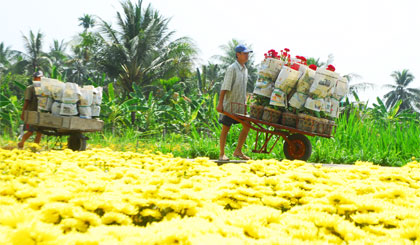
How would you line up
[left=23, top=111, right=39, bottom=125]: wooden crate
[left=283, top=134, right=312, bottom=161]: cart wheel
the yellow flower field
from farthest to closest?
[left=23, top=111, right=39, bottom=125]: wooden crate < [left=283, top=134, right=312, bottom=161]: cart wheel < the yellow flower field

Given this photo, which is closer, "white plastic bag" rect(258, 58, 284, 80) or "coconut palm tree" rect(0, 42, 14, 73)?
"white plastic bag" rect(258, 58, 284, 80)

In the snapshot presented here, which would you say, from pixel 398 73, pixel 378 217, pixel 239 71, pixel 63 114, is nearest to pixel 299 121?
pixel 239 71

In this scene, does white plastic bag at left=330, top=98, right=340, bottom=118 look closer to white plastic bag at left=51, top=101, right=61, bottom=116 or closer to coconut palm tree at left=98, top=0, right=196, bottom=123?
white plastic bag at left=51, top=101, right=61, bottom=116

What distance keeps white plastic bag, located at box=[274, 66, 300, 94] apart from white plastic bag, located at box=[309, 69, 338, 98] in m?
0.25

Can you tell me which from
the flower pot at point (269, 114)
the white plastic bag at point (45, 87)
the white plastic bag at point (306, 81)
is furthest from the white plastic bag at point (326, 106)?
the white plastic bag at point (45, 87)

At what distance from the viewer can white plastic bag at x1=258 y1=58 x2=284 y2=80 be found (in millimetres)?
4539

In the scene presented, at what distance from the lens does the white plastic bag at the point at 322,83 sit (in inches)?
169

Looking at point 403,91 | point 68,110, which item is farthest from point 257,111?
point 403,91

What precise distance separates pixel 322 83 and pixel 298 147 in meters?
0.90

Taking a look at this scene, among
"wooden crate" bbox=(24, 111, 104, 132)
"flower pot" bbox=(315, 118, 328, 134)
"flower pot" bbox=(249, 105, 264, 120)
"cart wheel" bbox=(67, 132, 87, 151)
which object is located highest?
"flower pot" bbox=(249, 105, 264, 120)

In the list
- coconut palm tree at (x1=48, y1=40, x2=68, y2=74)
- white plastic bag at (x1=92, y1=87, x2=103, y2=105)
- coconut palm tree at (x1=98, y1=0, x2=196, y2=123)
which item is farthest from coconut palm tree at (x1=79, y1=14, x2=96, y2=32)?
white plastic bag at (x1=92, y1=87, x2=103, y2=105)

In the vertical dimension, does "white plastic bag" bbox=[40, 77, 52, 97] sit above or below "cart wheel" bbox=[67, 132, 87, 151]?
above

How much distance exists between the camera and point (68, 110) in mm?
5195

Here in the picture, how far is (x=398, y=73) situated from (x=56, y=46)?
4565cm
